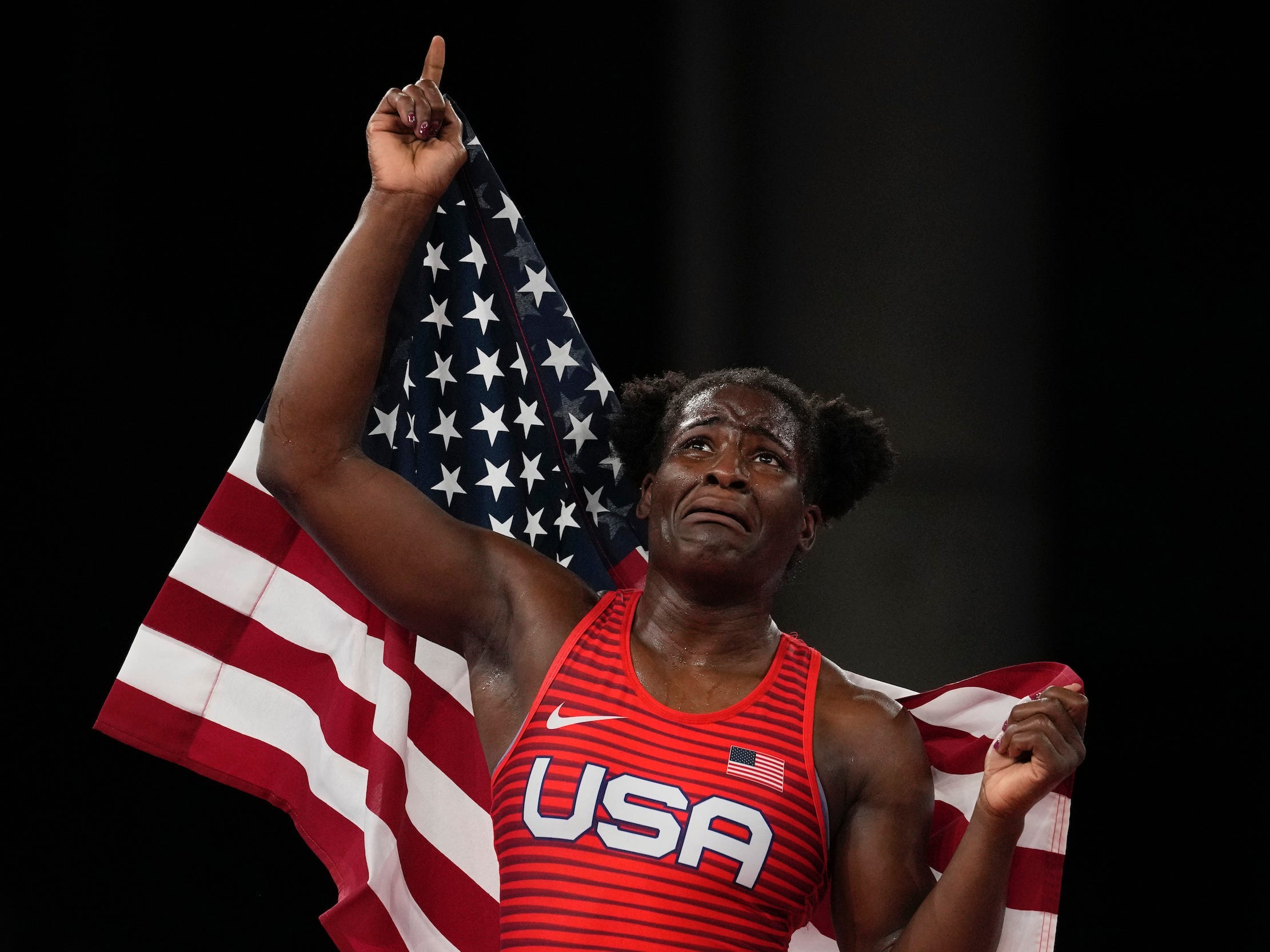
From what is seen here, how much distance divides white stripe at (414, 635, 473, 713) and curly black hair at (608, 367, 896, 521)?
0.48 meters

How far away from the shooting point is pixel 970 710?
2.37 m

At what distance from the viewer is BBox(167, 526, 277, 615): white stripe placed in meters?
2.43

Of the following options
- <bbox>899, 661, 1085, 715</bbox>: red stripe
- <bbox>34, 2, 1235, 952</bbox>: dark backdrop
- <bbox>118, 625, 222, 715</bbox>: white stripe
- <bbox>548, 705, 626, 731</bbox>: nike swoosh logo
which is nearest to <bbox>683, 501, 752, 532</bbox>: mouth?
<bbox>548, 705, 626, 731</bbox>: nike swoosh logo

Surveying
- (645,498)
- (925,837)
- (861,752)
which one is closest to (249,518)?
(645,498)

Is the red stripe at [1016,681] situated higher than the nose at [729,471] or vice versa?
the nose at [729,471]

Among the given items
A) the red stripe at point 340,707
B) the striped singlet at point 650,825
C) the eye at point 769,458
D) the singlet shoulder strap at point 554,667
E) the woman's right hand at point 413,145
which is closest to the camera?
the striped singlet at point 650,825

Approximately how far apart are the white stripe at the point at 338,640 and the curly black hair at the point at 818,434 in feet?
1.81

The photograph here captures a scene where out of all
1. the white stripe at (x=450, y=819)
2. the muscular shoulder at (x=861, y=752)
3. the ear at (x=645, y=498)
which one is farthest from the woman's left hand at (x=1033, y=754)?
the white stripe at (x=450, y=819)

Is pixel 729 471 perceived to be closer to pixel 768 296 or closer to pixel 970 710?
pixel 970 710

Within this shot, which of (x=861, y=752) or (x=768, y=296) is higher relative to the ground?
(x=768, y=296)

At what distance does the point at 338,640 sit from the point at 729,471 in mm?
755

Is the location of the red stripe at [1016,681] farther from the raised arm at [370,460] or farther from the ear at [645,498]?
the raised arm at [370,460]

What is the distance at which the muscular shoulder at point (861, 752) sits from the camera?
6.79 ft

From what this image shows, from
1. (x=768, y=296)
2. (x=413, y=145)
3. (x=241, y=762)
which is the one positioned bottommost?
(x=241, y=762)
